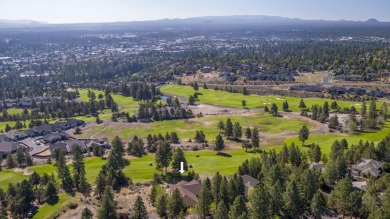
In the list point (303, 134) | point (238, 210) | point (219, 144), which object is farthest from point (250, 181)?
point (303, 134)

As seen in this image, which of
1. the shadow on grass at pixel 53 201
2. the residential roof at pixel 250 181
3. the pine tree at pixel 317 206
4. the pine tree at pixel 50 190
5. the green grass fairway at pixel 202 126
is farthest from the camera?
the green grass fairway at pixel 202 126

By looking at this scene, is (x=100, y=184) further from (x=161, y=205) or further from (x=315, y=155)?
(x=315, y=155)

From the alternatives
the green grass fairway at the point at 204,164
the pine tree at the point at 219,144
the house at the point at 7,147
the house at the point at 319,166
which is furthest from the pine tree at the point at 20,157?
the house at the point at 319,166

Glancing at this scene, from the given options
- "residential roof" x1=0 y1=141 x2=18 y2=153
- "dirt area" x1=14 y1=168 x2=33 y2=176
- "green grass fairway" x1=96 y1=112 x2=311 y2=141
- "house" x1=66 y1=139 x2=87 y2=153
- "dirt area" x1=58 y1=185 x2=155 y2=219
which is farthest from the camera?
"green grass fairway" x1=96 y1=112 x2=311 y2=141

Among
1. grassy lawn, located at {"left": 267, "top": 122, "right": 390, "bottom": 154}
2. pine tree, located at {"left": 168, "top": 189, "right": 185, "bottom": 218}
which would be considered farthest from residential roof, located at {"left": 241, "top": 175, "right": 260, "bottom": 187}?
grassy lawn, located at {"left": 267, "top": 122, "right": 390, "bottom": 154}

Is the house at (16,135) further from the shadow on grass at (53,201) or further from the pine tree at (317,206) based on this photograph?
the pine tree at (317,206)

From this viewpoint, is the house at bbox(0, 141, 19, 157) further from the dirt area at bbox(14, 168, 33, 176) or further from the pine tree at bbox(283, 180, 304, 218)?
the pine tree at bbox(283, 180, 304, 218)

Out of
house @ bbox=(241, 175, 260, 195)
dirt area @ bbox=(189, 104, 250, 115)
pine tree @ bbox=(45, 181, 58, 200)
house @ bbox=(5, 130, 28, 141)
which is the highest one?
house @ bbox=(241, 175, 260, 195)
